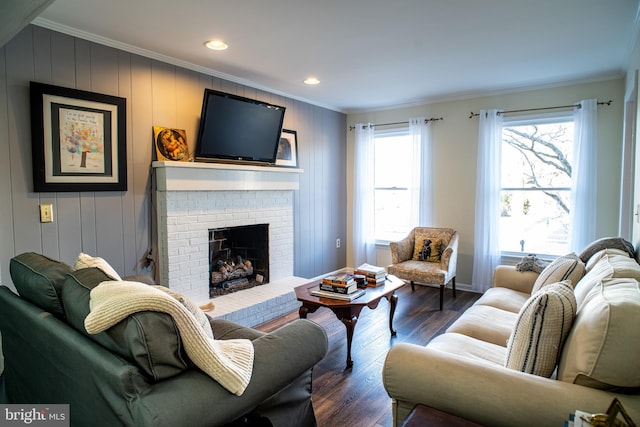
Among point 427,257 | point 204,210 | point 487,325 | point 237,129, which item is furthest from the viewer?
point 427,257

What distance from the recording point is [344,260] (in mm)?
5711

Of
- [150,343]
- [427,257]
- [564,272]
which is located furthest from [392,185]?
[150,343]

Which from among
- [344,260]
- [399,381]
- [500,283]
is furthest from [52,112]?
[344,260]

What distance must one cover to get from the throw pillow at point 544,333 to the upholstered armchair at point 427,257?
2537mm

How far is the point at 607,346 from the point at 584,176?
134 inches

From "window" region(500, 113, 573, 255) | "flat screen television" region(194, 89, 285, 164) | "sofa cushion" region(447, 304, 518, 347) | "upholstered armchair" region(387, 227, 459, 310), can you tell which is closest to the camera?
"sofa cushion" region(447, 304, 518, 347)

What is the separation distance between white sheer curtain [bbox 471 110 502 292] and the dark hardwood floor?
0.47 metres

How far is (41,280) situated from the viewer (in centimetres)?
167

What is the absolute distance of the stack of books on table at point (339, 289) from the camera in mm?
2836

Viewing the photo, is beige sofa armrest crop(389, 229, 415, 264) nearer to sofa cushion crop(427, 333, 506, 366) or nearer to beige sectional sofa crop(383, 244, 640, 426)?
sofa cushion crop(427, 333, 506, 366)

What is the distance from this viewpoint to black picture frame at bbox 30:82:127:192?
8.36 feet

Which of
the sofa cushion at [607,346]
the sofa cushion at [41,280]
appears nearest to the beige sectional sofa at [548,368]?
the sofa cushion at [607,346]

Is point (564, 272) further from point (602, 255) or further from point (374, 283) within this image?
point (374, 283)

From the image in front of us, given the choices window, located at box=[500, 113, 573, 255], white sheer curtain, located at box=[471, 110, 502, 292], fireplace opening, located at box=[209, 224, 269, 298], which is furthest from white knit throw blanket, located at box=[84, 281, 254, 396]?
window, located at box=[500, 113, 573, 255]
